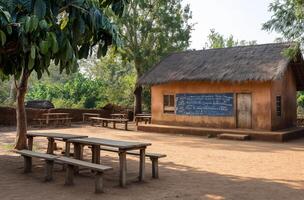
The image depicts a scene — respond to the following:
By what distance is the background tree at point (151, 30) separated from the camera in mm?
25781

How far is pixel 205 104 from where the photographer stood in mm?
18484

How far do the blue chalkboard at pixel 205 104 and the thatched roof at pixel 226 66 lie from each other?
1.15 meters

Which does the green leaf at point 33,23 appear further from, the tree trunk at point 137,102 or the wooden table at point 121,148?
the tree trunk at point 137,102

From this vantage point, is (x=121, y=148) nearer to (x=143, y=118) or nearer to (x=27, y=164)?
(x=27, y=164)

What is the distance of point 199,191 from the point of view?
6.62 m

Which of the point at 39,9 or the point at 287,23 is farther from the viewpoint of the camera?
the point at 287,23

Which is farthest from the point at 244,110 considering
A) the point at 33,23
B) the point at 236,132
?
the point at 33,23

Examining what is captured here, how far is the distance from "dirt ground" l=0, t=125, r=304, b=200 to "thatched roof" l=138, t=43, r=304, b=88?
539 centimetres

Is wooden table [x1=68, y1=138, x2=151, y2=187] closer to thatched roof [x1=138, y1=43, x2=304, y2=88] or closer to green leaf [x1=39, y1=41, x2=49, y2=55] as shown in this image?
green leaf [x1=39, y1=41, x2=49, y2=55]

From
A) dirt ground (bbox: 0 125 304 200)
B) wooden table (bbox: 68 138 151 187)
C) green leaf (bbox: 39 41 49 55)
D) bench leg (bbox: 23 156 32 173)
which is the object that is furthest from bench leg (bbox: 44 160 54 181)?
green leaf (bbox: 39 41 49 55)

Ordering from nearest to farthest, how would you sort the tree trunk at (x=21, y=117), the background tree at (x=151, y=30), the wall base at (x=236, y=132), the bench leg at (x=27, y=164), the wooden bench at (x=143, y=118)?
1. the bench leg at (x=27, y=164)
2. the tree trunk at (x=21, y=117)
3. the wall base at (x=236, y=132)
4. the wooden bench at (x=143, y=118)
5. the background tree at (x=151, y=30)

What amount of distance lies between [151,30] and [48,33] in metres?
21.9

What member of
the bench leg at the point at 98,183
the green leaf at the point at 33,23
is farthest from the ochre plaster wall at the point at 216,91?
the green leaf at the point at 33,23

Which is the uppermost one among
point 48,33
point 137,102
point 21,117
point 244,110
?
point 48,33
